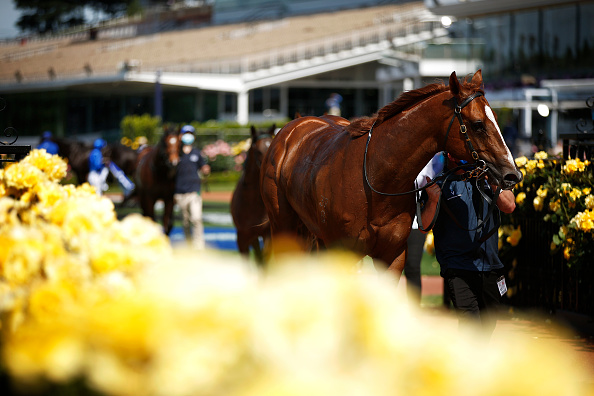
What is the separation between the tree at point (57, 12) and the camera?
264 feet

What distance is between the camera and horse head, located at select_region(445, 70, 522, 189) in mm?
4816

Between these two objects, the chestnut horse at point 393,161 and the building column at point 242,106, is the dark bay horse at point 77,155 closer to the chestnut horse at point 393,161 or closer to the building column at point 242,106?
the building column at point 242,106

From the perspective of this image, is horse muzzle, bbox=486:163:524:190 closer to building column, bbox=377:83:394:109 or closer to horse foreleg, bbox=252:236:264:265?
horse foreleg, bbox=252:236:264:265

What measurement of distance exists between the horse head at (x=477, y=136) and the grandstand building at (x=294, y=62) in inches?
896

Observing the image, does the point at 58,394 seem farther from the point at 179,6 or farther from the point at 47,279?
the point at 179,6

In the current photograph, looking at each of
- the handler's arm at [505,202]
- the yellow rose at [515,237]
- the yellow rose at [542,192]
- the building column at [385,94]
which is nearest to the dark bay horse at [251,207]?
the yellow rose at [515,237]

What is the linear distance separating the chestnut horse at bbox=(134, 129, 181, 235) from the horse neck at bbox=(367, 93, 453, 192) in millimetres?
7548

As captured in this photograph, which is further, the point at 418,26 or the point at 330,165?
the point at 418,26

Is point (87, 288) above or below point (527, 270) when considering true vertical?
above

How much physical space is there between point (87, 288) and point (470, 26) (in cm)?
3413

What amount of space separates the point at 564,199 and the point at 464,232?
2105mm

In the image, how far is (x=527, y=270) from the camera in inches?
305

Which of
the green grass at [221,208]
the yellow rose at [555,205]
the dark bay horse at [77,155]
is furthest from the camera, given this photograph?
the dark bay horse at [77,155]

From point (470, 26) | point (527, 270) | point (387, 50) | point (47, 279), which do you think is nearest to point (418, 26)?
point (387, 50)
